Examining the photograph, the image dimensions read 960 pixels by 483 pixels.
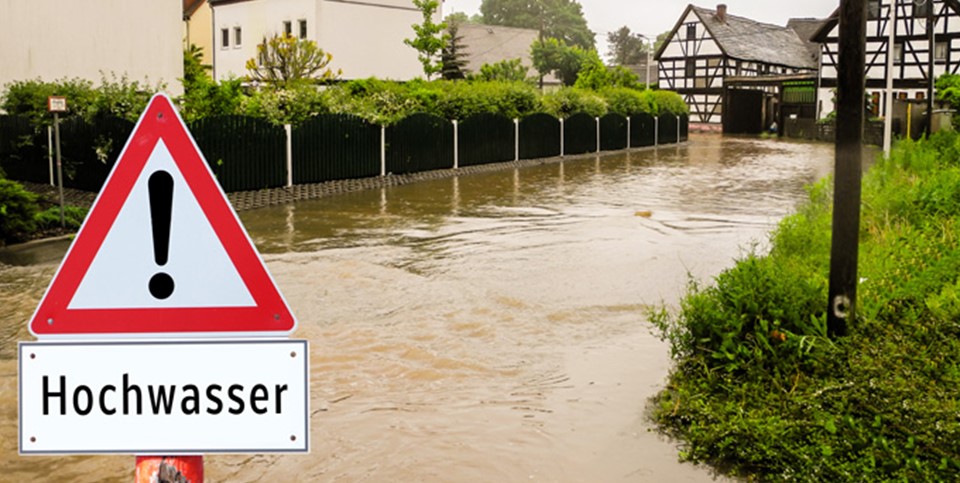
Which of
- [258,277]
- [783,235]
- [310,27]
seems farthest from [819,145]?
[258,277]

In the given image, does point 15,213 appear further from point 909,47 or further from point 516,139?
point 909,47

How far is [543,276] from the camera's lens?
38.4 feet

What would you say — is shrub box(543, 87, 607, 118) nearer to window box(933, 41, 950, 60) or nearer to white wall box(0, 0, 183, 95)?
white wall box(0, 0, 183, 95)

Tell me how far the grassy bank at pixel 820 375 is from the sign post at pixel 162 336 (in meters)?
3.29

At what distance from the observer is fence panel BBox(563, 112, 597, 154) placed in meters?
34.0

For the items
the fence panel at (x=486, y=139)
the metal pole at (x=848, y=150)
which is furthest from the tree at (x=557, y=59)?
the metal pole at (x=848, y=150)

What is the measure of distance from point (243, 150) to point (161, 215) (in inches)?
720

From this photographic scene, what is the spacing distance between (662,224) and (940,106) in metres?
29.3

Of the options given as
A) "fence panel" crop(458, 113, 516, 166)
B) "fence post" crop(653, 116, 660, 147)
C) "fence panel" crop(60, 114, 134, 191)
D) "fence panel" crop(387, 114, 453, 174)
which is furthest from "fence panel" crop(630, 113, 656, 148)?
"fence panel" crop(60, 114, 134, 191)

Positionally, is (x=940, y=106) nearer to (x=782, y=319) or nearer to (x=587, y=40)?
(x=782, y=319)

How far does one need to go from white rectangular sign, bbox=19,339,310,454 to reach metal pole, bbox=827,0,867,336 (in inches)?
199

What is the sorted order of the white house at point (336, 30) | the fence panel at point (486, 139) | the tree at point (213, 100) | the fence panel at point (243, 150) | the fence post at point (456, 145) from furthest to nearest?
1. the white house at point (336, 30)
2. the fence panel at point (486, 139)
3. the fence post at point (456, 145)
4. the tree at point (213, 100)
5. the fence panel at point (243, 150)

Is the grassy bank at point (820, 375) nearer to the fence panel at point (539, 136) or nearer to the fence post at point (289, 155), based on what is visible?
the fence post at point (289, 155)

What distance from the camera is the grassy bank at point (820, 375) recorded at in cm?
510
